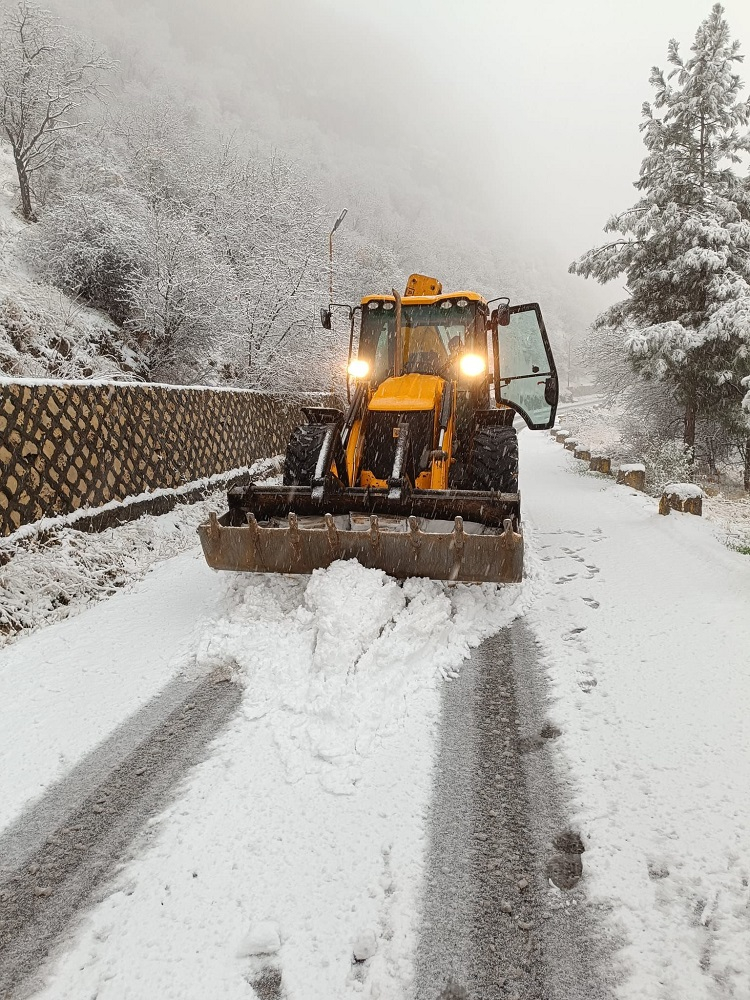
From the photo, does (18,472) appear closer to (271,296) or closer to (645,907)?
(645,907)

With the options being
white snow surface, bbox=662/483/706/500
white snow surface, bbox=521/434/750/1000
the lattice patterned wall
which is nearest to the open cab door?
white snow surface, bbox=521/434/750/1000

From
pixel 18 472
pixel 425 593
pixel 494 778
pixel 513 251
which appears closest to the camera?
pixel 494 778

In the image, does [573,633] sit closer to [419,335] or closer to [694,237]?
[419,335]

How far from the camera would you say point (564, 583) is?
4961 millimetres

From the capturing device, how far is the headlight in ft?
17.5

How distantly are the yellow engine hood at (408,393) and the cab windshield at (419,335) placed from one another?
0.31 m

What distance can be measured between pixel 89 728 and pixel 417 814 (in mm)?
1810

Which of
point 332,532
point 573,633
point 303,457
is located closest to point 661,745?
point 573,633

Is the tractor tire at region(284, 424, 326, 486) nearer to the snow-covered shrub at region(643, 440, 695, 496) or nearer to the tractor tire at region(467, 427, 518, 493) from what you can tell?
the tractor tire at region(467, 427, 518, 493)

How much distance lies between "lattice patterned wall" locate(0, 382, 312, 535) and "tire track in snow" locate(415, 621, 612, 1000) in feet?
13.0

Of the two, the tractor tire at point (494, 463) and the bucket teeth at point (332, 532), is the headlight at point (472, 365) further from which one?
the bucket teeth at point (332, 532)

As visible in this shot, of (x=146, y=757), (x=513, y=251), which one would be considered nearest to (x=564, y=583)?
(x=146, y=757)

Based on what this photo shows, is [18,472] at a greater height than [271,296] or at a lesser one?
lesser

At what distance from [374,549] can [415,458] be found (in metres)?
1.37
